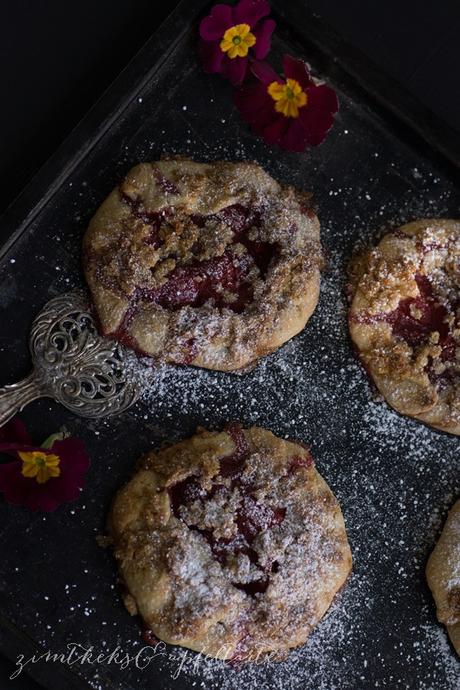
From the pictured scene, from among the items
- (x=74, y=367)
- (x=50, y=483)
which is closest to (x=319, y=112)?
(x=74, y=367)

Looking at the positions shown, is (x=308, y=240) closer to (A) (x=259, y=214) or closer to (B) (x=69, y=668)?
(A) (x=259, y=214)

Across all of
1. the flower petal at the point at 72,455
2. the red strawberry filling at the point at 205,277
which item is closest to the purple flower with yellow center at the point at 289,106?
the red strawberry filling at the point at 205,277

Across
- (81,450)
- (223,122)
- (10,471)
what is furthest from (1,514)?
(223,122)

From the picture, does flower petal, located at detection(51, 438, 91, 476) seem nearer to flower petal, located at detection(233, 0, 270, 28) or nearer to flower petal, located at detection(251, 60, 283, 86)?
flower petal, located at detection(251, 60, 283, 86)

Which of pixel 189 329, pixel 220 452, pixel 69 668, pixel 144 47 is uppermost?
pixel 144 47

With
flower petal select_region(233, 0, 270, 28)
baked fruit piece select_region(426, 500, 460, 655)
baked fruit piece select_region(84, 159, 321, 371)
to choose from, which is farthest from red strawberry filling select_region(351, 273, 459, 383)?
flower petal select_region(233, 0, 270, 28)

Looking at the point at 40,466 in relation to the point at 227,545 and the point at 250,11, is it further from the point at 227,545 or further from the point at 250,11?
the point at 250,11
